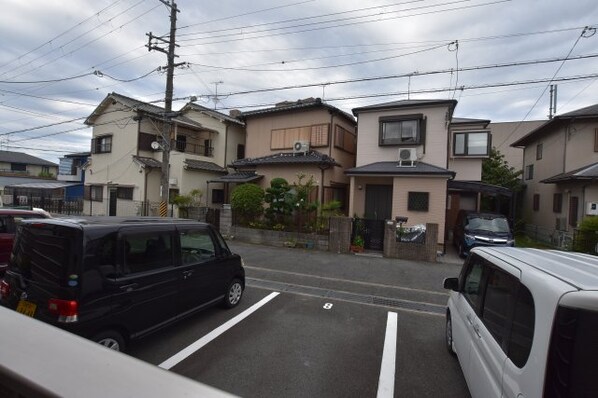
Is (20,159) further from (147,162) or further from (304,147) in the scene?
(304,147)

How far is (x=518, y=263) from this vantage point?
269 cm

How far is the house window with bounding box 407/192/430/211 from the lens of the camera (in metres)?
13.3

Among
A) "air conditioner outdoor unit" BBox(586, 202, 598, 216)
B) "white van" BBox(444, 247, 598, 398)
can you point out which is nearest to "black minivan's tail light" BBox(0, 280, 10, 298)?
"white van" BBox(444, 247, 598, 398)

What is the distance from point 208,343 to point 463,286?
3.45 meters

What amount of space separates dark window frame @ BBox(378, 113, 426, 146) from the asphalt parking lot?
8779mm

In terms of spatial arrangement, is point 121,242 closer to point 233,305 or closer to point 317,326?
point 233,305

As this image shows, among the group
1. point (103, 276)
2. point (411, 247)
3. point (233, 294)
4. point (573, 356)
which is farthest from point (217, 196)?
point (573, 356)

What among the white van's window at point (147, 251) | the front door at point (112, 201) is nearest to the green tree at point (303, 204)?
the white van's window at point (147, 251)

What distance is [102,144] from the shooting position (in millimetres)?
22125

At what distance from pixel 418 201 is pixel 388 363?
1030 centimetres

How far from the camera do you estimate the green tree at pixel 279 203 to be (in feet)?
44.6

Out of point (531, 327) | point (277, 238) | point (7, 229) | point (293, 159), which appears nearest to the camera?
point (531, 327)

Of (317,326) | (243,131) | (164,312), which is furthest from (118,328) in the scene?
(243,131)

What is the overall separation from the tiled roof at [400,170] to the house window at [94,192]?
17444 millimetres
